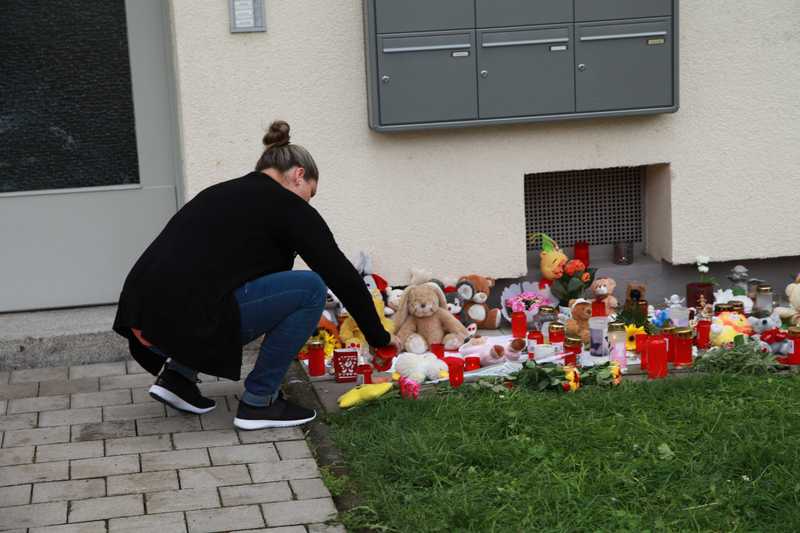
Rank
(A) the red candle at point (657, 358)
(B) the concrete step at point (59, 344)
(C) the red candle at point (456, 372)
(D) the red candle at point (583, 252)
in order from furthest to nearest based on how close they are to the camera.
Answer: (D) the red candle at point (583, 252), (B) the concrete step at point (59, 344), (A) the red candle at point (657, 358), (C) the red candle at point (456, 372)

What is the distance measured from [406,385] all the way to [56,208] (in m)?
2.28

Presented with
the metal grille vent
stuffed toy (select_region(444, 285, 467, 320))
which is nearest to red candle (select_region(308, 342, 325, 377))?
stuffed toy (select_region(444, 285, 467, 320))

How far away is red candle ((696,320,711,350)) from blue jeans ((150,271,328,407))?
1913mm

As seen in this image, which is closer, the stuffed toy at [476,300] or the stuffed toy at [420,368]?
the stuffed toy at [420,368]

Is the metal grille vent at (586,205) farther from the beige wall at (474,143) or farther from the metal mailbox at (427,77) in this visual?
the metal mailbox at (427,77)

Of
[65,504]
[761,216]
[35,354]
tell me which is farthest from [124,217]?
[761,216]

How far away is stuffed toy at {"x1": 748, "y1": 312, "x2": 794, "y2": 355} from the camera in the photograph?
5.39 m

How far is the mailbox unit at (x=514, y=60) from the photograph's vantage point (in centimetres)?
595

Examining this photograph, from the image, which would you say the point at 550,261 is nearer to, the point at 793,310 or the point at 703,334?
the point at 703,334

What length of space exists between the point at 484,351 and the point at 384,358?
2.38 ft

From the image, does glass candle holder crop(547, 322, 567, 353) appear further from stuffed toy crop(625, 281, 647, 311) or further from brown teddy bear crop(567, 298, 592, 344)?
stuffed toy crop(625, 281, 647, 311)

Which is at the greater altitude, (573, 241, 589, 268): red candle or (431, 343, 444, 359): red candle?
(573, 241, 589, 268): red candle

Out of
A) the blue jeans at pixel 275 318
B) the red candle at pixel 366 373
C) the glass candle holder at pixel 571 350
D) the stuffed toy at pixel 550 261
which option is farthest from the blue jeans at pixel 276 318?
the stuffed toy at pixel 550 261

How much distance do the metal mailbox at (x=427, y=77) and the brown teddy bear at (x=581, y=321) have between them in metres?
1.12
